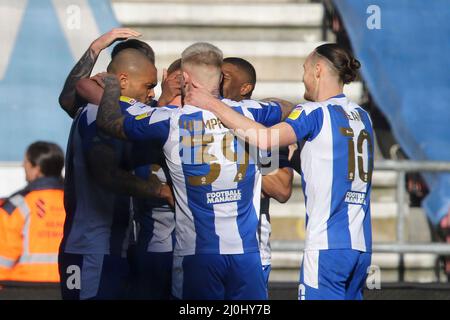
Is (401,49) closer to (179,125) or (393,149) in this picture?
(393,149)

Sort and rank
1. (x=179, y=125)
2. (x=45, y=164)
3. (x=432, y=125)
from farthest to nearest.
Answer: (x=432, y=125), (x=45, y=164), (x=179, y=125)

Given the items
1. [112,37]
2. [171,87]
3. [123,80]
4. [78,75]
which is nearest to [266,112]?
[171,87]

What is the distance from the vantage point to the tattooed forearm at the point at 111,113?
519cm

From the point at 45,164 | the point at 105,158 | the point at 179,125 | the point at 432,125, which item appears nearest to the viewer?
the point at 179,125

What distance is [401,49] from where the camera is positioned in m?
9.32

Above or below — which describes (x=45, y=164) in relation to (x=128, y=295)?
above


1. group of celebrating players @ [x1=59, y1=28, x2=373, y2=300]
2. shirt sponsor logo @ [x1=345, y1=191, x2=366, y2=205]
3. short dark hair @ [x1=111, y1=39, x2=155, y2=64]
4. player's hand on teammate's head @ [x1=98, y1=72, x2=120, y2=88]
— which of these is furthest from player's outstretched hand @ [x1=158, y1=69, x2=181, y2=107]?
shirt sponsor logo @ [x1=345, y1=191, x2=366, y2=205]

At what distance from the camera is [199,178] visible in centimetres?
512

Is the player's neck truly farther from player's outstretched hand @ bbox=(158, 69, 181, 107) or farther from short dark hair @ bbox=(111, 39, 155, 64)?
short dark hair @ bbox=(111, 39, 155, 64)

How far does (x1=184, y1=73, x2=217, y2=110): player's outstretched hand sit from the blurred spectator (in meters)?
2.64

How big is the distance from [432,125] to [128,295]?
4.25 meters

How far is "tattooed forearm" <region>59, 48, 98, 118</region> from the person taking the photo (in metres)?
5.76

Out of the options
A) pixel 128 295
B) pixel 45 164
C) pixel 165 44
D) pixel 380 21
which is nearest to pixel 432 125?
pixel 380 21

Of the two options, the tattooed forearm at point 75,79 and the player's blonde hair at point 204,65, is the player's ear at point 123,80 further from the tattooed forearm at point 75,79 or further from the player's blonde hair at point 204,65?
the player's blonde hair at point 204,65
